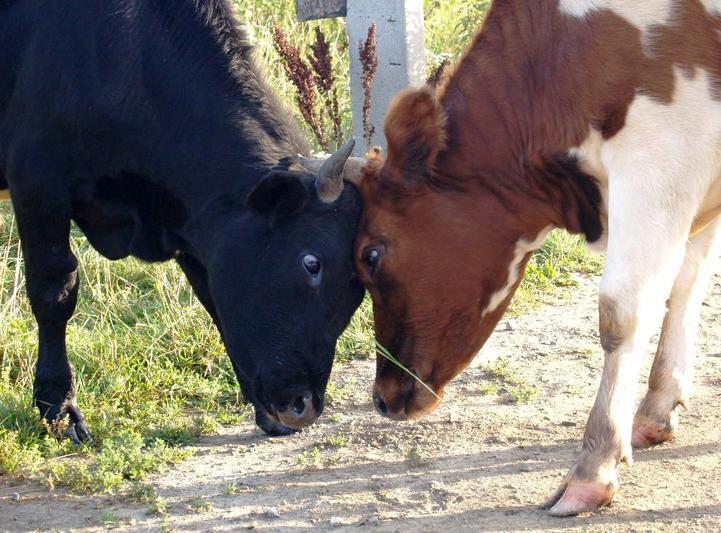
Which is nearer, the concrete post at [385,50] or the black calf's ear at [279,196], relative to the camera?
the black calf's ear at [279,196]

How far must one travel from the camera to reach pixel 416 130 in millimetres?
4129

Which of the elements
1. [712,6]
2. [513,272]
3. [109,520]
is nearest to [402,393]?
[513,272]

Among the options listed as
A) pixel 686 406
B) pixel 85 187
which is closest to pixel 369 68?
Result: pixel 85 187

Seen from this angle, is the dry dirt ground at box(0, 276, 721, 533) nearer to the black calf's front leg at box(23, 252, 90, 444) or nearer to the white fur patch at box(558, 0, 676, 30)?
the black calf's front leg at box(23, 252, 90, 444)

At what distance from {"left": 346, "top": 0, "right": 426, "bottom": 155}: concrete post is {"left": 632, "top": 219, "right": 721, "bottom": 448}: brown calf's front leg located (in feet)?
8.32

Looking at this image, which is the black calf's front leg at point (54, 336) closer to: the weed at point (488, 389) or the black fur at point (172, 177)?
the black fur at point (172, 177)

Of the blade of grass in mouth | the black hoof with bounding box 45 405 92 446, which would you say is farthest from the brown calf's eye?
the black hoof with bounding box 45 405 92 446

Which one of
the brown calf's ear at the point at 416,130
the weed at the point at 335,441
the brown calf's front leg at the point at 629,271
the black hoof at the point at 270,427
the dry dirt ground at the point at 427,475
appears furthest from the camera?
the black hoof at the point at 270,427

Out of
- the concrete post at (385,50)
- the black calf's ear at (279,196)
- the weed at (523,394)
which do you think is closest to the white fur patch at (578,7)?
the black calf's ear at (279,196)

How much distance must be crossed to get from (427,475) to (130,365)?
5.72 feet

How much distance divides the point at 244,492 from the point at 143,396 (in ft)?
3.68

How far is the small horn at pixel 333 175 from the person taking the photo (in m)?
4.09

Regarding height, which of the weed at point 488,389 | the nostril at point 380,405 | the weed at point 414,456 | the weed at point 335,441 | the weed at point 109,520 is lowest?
the weed at point 109,520

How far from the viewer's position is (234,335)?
437 centimetres
